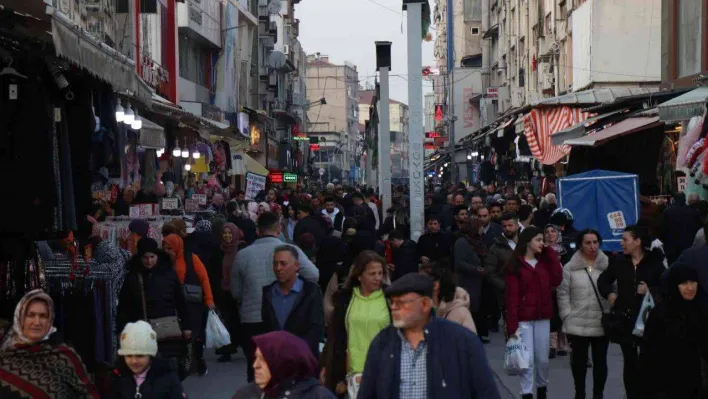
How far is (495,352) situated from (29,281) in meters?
6.89

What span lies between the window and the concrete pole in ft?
20.6

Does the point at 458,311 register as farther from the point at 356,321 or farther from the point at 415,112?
the point at 415,112

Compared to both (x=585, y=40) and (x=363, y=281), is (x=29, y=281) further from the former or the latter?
(x=585, y=40)

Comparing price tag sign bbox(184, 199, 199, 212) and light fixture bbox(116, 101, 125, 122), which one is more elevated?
light fixture bbox(116, 101, 125, 122)

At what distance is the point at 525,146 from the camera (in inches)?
1212

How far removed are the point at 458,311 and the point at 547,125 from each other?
18.4 metres

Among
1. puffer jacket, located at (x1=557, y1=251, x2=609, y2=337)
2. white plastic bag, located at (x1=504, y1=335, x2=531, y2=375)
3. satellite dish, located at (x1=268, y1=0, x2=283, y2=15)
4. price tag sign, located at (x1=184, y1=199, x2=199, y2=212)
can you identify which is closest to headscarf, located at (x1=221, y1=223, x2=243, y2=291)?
puffer jacket, located at (x1=557, y1=251, x2=609, y2=337)

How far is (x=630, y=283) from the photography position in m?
10.2

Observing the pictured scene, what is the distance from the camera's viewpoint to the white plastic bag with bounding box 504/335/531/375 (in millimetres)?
10172

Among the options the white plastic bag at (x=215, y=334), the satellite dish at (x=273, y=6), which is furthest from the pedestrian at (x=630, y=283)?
the satellite dish at (x=273, y=6)

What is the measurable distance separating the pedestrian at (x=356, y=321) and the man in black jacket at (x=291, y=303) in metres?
0.64

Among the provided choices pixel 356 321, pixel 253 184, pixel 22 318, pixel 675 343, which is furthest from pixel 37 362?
pixel 253 184

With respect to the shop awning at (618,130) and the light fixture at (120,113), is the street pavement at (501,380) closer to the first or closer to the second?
the light fixture at (120,113)

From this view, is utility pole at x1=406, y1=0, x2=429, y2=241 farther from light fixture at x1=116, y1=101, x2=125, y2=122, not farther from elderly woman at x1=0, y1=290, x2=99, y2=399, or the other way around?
elderly woman at x1=0, y1=290, x2=99, y2=399
